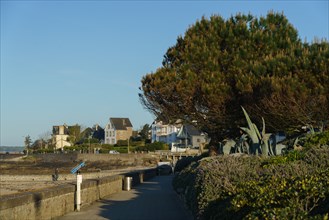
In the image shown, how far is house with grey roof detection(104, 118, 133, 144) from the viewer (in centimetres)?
13388

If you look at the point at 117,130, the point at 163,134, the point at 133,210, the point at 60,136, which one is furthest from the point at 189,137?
the point at 133,210

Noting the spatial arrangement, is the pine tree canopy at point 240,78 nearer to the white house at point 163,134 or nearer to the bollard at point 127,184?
the bollard at point 127,184

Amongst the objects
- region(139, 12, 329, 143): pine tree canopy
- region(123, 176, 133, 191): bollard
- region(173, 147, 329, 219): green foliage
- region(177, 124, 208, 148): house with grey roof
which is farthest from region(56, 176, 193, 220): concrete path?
region(177, 124, 208, 148): house with grey roof

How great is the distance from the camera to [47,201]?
12.9 meters

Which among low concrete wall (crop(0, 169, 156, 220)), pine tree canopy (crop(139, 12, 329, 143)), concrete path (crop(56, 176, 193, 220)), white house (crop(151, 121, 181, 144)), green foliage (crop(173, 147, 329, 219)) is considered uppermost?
white house (crop(151, 121, 181, 144))

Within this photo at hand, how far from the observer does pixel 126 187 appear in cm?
2431

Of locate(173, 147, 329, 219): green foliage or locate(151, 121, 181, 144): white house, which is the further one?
locate(151, 121, 181, 144): white house

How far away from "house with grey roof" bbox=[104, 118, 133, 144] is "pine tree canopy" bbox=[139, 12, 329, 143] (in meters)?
105

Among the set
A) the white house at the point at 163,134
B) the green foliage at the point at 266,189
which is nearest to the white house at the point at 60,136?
the white house at the point at 163,134

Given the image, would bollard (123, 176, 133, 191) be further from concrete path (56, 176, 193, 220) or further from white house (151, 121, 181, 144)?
white house (151, 121, 181, 144)

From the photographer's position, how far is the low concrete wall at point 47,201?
1072 cm

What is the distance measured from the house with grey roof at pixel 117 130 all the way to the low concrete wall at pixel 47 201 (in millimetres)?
114514

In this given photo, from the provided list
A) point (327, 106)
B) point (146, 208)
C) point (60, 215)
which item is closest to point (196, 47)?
point (327, 106)

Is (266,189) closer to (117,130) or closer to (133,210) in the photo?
(133,210)
